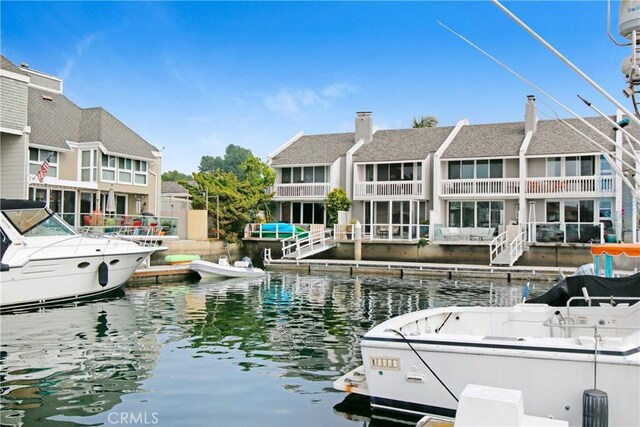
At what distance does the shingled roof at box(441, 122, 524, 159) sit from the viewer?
35.2 metres

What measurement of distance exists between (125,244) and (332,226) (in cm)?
1845

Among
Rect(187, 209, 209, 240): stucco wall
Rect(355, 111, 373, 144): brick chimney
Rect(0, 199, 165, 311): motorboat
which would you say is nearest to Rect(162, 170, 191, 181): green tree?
Rect(355, 111, 373, 144): brick chimney

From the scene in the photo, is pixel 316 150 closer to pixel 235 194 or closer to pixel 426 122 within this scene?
pixel 235 194

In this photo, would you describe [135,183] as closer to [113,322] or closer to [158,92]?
[158,92]

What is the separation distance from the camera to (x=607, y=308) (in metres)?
9.02

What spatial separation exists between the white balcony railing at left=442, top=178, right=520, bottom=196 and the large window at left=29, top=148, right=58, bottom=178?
22.4m

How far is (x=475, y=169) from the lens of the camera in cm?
3588

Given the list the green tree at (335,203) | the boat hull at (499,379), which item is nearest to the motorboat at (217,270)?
the green tree at (335,203)

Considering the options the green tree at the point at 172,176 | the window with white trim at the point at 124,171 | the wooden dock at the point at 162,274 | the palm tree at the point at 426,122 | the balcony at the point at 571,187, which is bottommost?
the wooden dock at the point at 162,274

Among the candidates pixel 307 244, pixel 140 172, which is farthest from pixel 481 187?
pixel 140 172

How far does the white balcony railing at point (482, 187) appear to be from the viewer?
33.9 metres

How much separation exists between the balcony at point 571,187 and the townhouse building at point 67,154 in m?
22.8

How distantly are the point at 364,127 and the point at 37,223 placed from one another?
2755 cm

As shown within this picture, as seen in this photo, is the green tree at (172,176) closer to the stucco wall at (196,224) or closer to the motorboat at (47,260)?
the stucco wall at (196,224)
